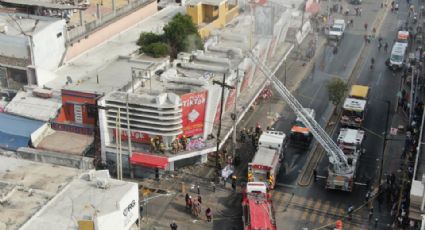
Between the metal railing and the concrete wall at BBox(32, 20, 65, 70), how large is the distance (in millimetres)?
1260

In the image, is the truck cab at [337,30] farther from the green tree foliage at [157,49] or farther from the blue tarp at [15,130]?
the blue tarp at [15,130]

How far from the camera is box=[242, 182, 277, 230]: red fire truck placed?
33.5m

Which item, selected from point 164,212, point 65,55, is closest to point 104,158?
point 164,212

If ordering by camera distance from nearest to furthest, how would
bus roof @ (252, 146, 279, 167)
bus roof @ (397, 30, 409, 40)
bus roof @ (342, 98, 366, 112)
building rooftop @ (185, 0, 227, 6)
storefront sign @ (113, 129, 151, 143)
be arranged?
bus roof @ (252, 146, 279, 167), storefront sign @ (113, 129, 151, 143), bus roof @ (342, 98, 366, 112), building rooftop @ (185, 0, 227, 6), bus roof @ (397, 30, 409, 40)

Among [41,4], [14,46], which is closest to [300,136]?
[14,46]

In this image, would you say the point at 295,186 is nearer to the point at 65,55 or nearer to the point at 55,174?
the point at 55,174

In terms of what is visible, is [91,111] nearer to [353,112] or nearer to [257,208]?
[257,208]

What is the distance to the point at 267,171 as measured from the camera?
39.1m

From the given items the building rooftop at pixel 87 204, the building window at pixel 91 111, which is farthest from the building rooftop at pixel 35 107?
the building rooftop at pixel 87 204

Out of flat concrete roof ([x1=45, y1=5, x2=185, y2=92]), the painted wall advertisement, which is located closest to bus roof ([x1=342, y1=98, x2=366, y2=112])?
the painted wall advertisement

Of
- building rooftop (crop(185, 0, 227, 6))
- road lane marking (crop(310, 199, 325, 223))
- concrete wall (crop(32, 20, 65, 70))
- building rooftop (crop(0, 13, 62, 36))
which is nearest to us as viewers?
road lane marking (crop(310, 199, 325, 223))

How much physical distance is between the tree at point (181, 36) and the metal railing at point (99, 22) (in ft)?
22.8

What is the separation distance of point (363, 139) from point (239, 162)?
9.55 metres

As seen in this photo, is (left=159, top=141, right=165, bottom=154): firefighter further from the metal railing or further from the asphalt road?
the metal railing
